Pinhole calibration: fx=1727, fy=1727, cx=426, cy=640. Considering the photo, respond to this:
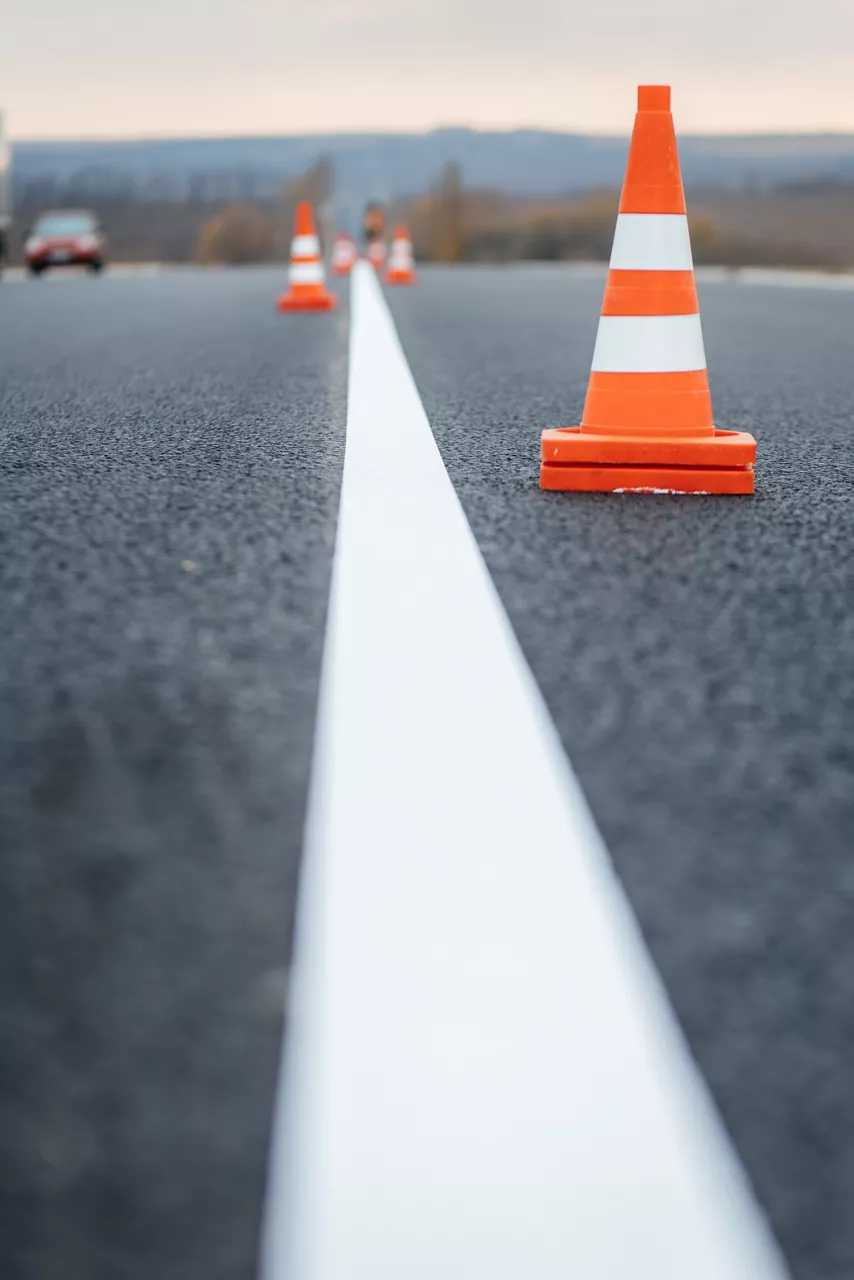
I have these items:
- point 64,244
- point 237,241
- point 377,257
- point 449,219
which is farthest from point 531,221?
point 64,244

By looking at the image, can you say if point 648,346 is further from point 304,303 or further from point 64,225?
point 64,225

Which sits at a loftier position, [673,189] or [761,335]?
[673,189]

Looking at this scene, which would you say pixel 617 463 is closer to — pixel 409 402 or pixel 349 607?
pixel 349 607

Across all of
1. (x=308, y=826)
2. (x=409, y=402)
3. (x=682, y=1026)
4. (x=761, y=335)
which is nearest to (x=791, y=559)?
(x=308, y=826)

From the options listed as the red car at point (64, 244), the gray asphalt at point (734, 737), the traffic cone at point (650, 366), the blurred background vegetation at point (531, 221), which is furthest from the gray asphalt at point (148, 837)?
the blurred background vegetation at point (531, 221)

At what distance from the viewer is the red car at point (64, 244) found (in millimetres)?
32219

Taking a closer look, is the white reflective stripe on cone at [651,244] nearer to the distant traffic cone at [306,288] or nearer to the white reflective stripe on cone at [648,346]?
the white reflective stripe on cone at [648,346]

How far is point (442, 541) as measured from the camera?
3727mm

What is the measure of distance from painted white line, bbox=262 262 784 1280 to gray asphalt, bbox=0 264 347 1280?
5 cm

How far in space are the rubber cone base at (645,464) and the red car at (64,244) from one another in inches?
1153

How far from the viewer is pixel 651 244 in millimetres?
4680

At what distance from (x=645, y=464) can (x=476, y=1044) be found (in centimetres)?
309

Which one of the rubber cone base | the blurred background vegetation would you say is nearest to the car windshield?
the blurred background vegetation

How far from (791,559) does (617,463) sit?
956 mm
